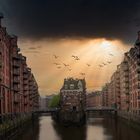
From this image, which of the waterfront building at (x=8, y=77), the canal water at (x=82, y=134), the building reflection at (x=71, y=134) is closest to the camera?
the waterfront building at (x=8, y=77)

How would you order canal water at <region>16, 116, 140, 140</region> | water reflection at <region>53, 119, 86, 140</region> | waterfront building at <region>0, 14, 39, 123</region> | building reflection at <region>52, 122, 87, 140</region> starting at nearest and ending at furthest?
waterfront building at <region>0, 14, 39, 123</region>
canal water at <region>16, 116, 140, 140</region>
water reflection at <region>53, 119, 86, 140</region>
building reflection at <region>52, 122, 87, 140</region>

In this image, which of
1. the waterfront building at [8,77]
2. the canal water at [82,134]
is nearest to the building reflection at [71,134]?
the canal water at [82,134]

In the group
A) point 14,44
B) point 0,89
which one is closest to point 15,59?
point 14,44

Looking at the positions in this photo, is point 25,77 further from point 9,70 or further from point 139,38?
point 139,38

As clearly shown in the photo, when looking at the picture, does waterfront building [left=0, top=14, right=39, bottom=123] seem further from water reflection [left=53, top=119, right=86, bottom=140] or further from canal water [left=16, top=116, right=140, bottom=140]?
water reflection [left=53, top=119, right=86, bottom=140]

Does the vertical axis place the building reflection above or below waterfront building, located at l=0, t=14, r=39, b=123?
below

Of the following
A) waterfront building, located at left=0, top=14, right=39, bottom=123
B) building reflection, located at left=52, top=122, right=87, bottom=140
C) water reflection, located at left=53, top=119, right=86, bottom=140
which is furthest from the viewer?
building reflection, located at left=52, top=122, right=87, bottom=140

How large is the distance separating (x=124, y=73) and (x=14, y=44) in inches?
1830

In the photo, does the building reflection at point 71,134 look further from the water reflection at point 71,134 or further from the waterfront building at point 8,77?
the waterfront building at point 8,77

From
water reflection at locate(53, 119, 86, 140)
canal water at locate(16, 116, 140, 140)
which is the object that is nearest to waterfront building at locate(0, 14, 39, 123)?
canal water at locate(16, 116, 140, 140)

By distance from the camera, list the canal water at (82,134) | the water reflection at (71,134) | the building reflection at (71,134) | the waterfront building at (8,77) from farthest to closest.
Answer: the building reflection at (71,134), the water reflection at (71,134), the canal water at (82,134), the waterfront building at (8,77)

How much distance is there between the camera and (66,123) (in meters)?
121

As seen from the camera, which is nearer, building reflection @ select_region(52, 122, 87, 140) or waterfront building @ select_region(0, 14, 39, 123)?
waterfront building @ select_region(0, 14, 39, 123)

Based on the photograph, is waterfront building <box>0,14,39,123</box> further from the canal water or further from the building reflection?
the building reflection
